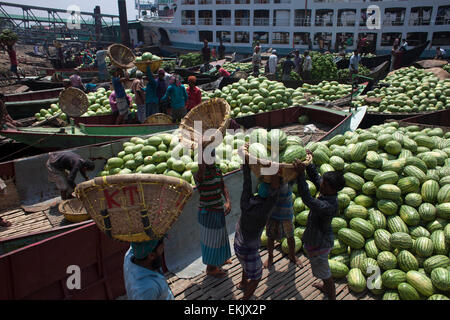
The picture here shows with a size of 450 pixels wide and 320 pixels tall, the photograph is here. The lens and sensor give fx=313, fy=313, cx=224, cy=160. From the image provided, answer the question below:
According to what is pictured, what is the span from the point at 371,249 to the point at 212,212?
2334 mm

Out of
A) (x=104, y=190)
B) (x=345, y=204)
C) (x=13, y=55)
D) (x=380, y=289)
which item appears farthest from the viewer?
(x=13, y=55)

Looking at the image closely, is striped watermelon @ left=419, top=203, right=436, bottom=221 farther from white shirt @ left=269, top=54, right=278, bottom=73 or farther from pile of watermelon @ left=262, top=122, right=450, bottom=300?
white shirt @ left=269, top=54, right=278, bottom=73

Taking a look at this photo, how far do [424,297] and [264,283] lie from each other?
197cm

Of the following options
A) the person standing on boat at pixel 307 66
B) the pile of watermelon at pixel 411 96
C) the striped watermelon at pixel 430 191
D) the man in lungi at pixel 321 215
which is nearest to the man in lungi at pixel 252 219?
the man in lungi at pixel 321 215

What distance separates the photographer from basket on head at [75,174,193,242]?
263 cm

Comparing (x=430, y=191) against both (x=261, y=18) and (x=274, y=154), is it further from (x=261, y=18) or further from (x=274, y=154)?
(x=261, y=18)

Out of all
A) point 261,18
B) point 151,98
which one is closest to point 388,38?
point 261,18

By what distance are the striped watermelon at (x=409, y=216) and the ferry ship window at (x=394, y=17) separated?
102 ft

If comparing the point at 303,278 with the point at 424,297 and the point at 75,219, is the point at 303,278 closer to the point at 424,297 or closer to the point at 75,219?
the point at 424,297

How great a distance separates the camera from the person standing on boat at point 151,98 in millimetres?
8820

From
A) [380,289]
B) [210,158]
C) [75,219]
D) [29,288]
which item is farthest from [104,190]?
[380,289]

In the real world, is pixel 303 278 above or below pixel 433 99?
below

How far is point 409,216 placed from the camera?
451 cm

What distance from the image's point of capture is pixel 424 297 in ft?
12.6
